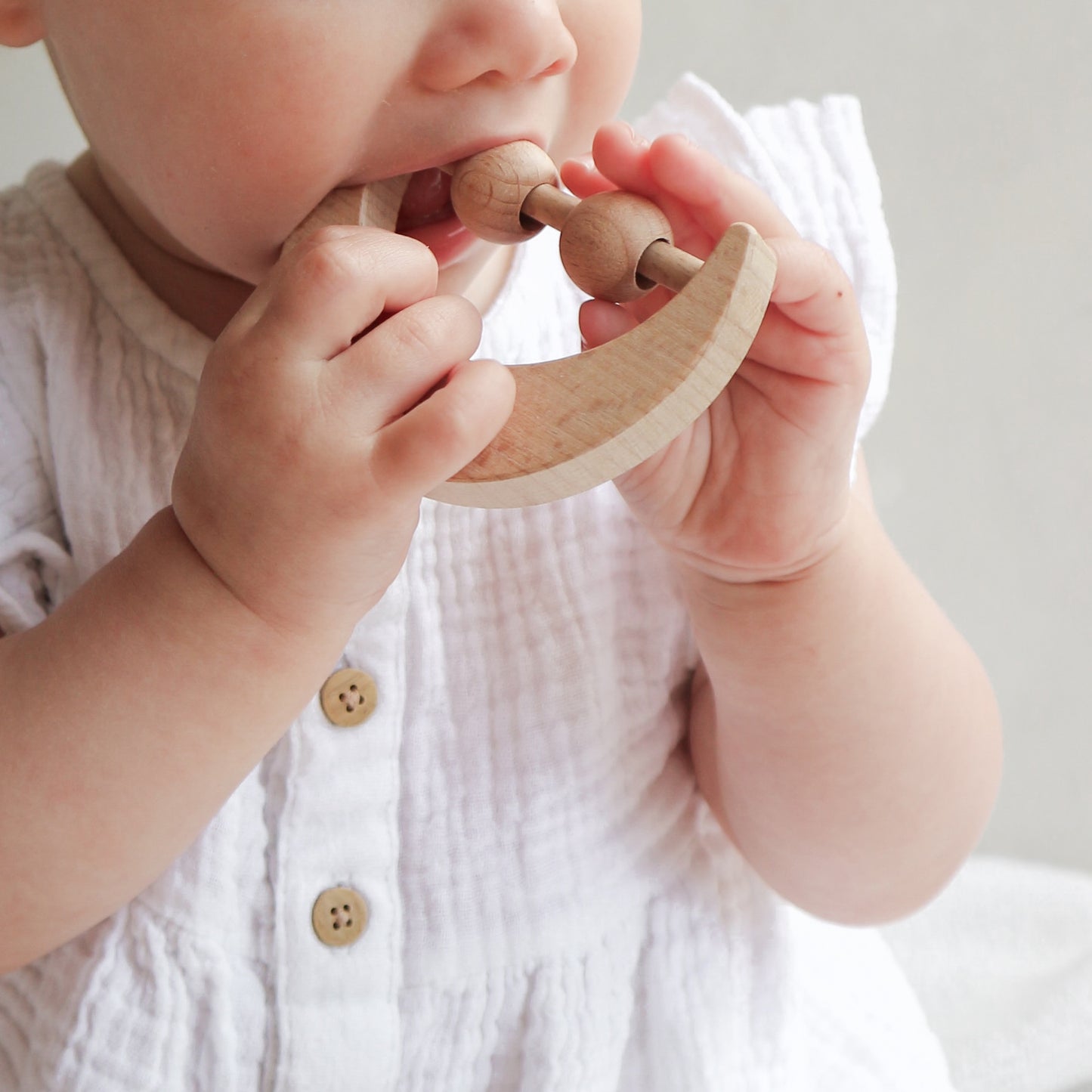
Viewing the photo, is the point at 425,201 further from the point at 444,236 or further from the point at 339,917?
the point at 339,917

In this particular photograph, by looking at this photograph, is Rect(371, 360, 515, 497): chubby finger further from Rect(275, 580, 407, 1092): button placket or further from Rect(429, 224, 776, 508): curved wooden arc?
Rect(275, 580, 407, 1092): button placket

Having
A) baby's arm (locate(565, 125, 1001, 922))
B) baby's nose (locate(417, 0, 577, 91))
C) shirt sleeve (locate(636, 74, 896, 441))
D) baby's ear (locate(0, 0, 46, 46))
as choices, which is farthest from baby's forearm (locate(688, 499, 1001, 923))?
baby's ear (locate(0, 0, 46, 46))

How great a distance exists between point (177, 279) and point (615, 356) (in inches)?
10.5

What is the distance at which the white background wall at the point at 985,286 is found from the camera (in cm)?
87

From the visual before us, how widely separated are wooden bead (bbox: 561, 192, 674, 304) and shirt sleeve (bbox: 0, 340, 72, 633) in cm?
27

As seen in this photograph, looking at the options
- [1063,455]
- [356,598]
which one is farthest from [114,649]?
[1063,455]

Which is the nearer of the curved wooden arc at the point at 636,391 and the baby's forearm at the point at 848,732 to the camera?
the curved wooden arc at the point at 636,391

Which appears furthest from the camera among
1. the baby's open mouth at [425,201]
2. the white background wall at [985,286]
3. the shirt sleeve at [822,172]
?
the white background wall at [985,286]

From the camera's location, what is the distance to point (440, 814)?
22.7 inches

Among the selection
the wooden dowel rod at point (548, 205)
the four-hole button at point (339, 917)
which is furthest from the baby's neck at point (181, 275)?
A: the four-hole button at point (339, 917)

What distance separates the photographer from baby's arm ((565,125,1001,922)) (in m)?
0.46

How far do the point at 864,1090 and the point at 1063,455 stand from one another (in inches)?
18.3

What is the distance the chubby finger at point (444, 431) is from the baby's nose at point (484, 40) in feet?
0.34

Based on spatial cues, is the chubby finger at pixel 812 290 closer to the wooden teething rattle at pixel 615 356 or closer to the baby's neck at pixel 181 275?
the wooden teething rattle at pixel 615 356
